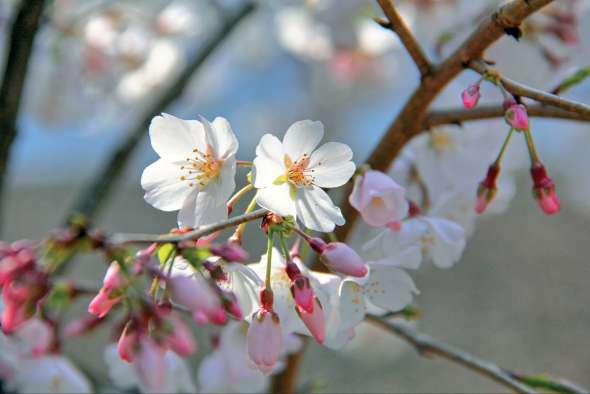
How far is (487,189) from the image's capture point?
0.74 meters

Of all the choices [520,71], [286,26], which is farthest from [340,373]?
[520,71]

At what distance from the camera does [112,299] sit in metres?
0.58

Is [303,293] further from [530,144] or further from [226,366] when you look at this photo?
[226,366]

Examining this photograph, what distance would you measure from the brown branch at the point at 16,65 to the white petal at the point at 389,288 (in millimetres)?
507

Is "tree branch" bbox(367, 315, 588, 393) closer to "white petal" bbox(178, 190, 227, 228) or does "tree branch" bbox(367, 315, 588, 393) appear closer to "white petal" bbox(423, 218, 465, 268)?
"white petal" bbox(423, 218, 465, 268)

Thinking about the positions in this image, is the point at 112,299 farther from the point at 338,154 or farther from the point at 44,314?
the point at 44,314

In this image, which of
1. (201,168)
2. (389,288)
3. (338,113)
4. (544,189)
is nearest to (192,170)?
(201,168)

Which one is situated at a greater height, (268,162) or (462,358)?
(268,162)

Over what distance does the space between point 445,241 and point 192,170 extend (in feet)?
0.87

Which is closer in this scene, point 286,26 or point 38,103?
point 38,103

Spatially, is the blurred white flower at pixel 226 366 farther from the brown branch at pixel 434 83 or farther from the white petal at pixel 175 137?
the white petal at pixel 175 137

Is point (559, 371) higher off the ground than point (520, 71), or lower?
lower

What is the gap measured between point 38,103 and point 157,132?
3.69 feet

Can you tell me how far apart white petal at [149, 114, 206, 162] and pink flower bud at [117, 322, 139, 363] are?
0.63 feet
